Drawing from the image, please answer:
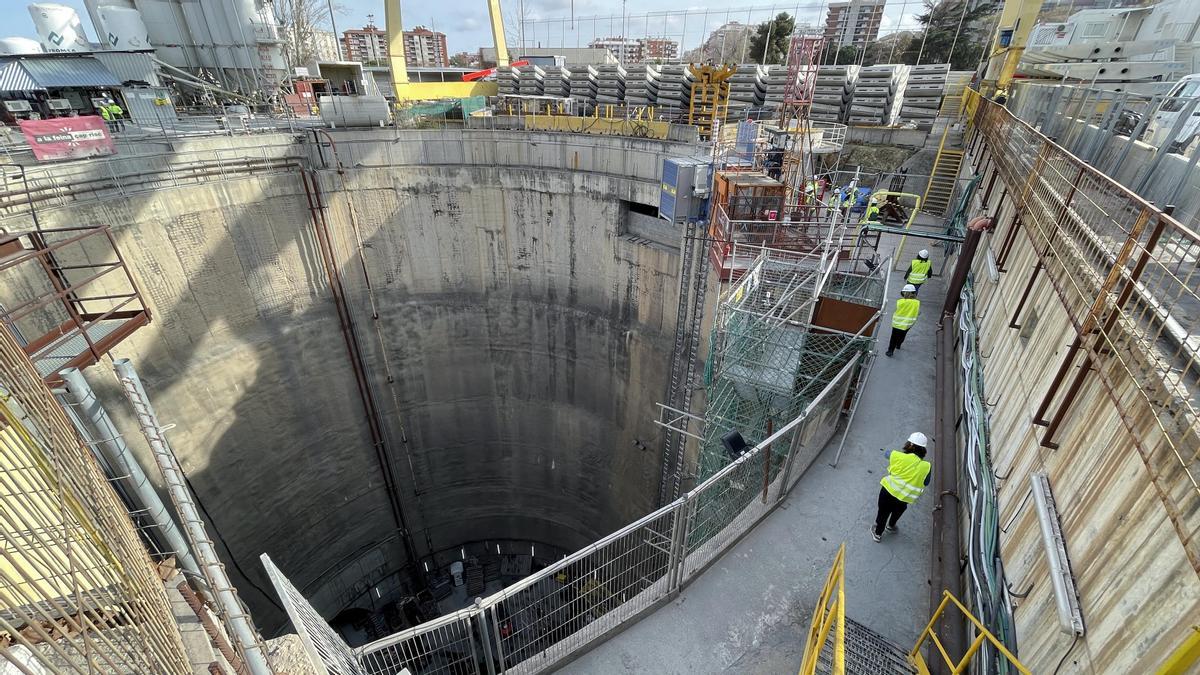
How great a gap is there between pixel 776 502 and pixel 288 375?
10.8 m

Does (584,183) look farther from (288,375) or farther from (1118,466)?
(1118,466)

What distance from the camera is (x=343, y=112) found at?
1134 centimetres

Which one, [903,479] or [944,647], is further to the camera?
[903,479]

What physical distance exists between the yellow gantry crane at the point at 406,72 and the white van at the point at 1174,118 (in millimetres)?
19376

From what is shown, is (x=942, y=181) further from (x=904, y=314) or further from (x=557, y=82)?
(x=557, y=82)

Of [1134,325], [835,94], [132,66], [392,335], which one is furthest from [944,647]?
[132,66]

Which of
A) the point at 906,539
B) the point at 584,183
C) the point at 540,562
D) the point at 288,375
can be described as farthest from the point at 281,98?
the point at 906,539

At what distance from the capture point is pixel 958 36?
95.6ft

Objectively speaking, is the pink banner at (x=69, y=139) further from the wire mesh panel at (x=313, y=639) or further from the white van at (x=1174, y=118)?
the white van at (x=1174, y=118)

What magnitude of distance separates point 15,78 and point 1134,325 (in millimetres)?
26816

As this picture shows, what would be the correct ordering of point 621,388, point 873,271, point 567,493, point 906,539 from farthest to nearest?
point 567,493 → point 621,388 → point 873,271 → point 906,539

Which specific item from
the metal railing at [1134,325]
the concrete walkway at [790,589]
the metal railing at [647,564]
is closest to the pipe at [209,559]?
the metal railing at [647,564]

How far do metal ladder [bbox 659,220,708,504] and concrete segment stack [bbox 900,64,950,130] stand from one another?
573 inches

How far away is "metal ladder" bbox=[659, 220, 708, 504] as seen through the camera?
10.0 m
